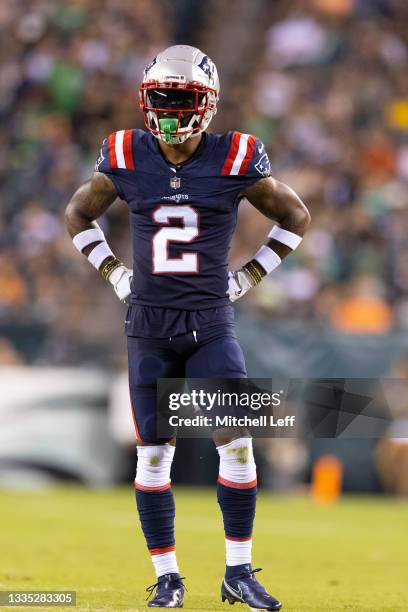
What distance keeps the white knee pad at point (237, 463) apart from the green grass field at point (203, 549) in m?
0.51

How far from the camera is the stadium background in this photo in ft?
32.8

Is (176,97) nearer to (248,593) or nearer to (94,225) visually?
(94,225)

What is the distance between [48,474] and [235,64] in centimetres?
665

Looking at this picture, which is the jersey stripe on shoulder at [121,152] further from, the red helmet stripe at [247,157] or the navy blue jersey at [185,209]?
the red helmet stripe at [247,157]

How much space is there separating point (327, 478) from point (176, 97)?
7.07 m

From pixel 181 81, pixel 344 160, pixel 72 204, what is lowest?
pixel 72 204

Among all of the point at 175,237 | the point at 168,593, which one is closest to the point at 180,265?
the point at 175,237

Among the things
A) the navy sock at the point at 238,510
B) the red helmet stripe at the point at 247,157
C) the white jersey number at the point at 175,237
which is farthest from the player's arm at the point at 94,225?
the navy sock at the point at 238,510

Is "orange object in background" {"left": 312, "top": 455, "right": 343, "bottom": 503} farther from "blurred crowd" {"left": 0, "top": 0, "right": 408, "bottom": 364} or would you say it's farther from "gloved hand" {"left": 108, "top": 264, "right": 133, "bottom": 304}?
"gloved hand" {"left": 108, "top": 264, "right": 133, "bottom": 304}

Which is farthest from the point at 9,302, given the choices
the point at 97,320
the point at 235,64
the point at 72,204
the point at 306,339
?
the point at 72,204

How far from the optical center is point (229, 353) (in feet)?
17.7

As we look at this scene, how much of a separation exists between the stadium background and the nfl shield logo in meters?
2.64

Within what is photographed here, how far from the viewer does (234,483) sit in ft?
17.6

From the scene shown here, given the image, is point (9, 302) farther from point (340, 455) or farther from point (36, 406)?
point (340, 455)
